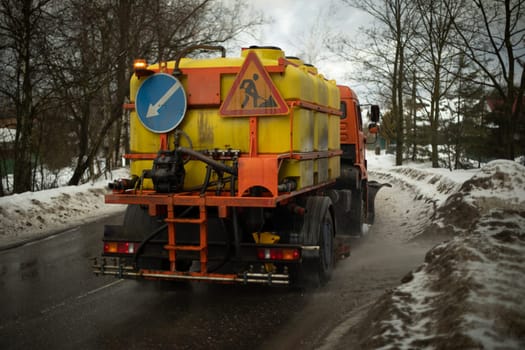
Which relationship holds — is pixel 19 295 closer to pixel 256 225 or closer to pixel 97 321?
pixel 97 321

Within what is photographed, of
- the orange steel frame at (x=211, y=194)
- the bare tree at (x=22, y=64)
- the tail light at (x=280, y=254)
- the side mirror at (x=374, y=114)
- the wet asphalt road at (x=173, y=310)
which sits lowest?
the wet asphalt road at (x=173, y=310)

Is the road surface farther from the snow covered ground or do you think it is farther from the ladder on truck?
the ladder on truck

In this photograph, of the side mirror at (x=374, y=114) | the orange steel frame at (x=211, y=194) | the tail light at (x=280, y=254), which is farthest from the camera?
the side mirror at (x=374, y=114)

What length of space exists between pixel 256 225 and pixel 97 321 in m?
1.95

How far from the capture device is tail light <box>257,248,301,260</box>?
18.9ft

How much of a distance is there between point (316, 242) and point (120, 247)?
229 cm

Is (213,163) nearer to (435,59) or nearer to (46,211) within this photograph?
(46,211)

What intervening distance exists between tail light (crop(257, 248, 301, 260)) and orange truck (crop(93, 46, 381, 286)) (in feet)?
0.04

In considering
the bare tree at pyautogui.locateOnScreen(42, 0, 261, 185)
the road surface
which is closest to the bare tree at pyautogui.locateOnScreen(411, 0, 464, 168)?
the bare tree at pyautogui.locateOnScreen(42, 0, 261, 185)

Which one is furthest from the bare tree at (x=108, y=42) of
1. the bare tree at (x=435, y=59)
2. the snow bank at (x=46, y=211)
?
the bare tree at (x=435, y=59)

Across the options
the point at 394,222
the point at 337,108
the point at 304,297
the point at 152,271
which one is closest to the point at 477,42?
the point at 394,222

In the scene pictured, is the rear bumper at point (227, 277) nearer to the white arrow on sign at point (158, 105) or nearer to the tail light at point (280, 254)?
the tail light at point (280, 254)

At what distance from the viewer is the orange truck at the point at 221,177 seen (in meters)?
5.57

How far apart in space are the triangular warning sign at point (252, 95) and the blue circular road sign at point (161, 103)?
Result: 0.54m
